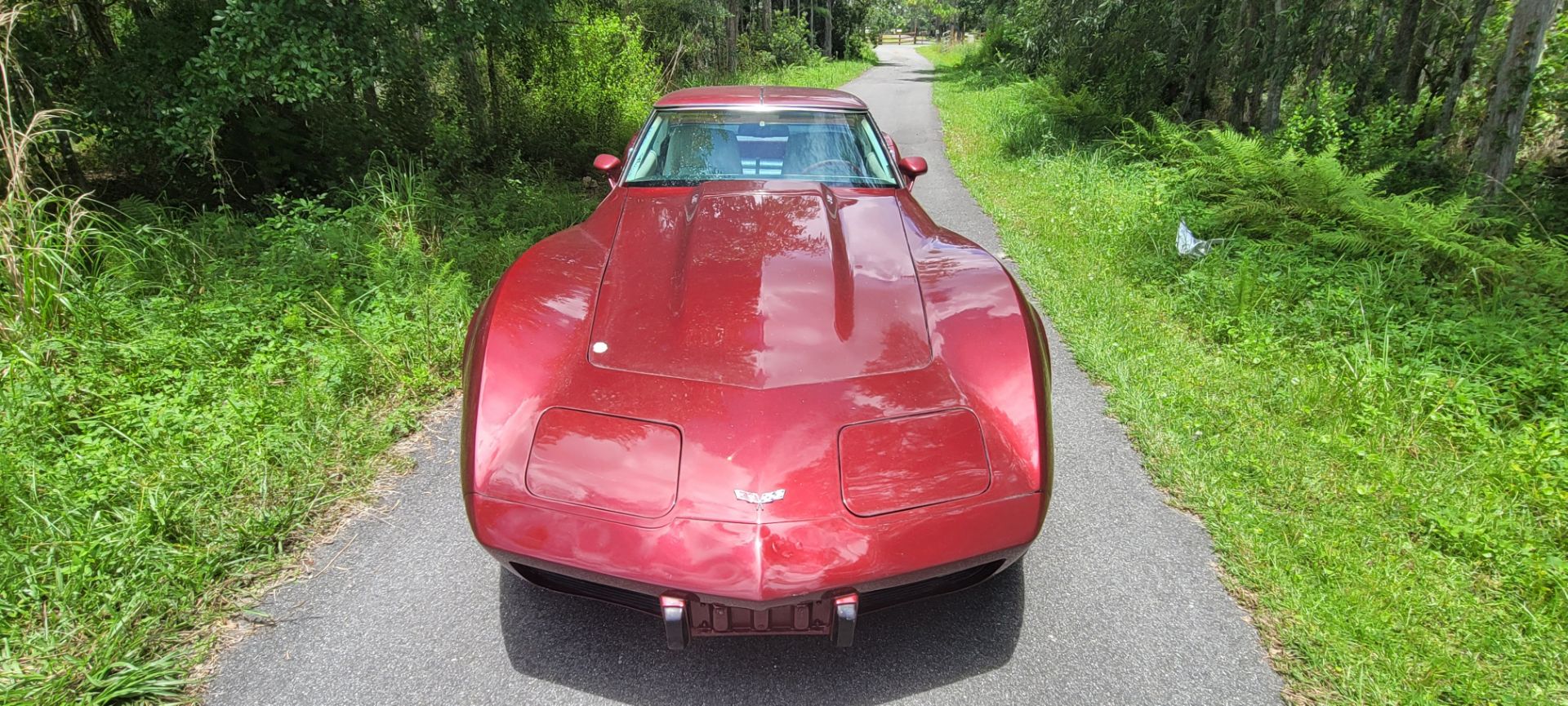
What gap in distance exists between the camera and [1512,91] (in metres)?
5.27

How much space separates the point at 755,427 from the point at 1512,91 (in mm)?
6860

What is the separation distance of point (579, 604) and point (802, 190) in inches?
67.5

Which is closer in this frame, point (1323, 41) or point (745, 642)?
point (745, 642)

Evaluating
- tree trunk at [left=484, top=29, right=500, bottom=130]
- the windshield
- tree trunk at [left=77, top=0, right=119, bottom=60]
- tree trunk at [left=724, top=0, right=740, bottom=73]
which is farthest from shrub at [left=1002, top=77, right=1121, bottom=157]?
tree trunk at [left=77, top=0, right=119, bottom=60]

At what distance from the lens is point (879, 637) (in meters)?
2.00

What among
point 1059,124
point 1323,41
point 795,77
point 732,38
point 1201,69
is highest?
point 732,38

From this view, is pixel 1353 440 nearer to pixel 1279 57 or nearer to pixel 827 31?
pixel 1279 57

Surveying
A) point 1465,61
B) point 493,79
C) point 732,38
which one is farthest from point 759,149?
point 732,38

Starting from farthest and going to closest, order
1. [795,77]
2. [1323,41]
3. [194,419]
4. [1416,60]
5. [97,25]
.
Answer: [795,77] → [1416,60] → [1323,41] → [97,25] → [194,419]

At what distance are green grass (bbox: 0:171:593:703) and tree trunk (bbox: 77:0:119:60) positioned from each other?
1.47 meters

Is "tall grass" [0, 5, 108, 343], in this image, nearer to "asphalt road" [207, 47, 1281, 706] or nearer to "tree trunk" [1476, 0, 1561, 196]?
"asphalt road" [207, 47, 1281, 706]

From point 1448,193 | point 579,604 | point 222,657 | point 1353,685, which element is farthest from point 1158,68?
point 222,657

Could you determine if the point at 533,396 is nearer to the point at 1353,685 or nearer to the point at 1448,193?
the point at 1353,685

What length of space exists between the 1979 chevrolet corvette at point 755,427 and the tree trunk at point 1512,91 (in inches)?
224
